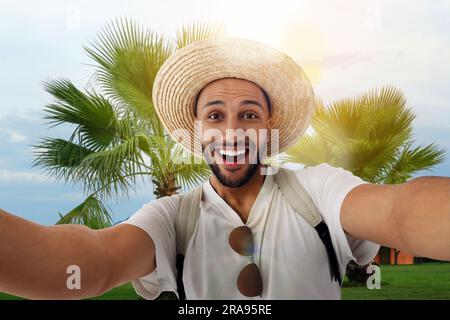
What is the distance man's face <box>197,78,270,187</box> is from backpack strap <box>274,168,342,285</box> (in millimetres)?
64

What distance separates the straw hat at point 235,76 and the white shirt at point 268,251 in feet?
0.55

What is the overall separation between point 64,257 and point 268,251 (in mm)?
303

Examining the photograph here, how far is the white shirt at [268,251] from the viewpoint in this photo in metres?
0.68

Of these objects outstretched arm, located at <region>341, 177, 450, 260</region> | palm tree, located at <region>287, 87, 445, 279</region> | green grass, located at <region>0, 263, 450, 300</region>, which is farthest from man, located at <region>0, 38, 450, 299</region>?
green grass, located at <region>0, 263, 450, 300</region>

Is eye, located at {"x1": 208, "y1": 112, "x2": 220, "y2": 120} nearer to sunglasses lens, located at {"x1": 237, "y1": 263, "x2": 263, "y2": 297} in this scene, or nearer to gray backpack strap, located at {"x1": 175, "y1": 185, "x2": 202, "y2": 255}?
gray backpack strap, located at {"x1": 175, "y1": 185, "x2": 202, "y2": 255}

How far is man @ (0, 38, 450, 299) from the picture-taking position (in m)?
0.53

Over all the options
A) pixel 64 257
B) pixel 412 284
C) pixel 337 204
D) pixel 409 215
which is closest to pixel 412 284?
pixel 412 284

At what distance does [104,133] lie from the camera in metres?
2.49

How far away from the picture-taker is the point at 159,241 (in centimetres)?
67

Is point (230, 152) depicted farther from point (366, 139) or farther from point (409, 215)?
point (366, 139)

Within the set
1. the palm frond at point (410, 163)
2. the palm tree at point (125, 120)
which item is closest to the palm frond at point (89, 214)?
the palm tree at point (125, 120)

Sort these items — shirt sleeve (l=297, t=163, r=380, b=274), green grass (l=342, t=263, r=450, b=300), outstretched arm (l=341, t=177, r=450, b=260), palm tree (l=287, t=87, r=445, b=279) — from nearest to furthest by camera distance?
outstretched arm (l=341, t=177, r=450, b=260) → shirt sleeve (l=297, t=163, r=380, b=274) → palm tree (l=287, t=87, r=445, b=279) → green grass (l=342, t=263, r=450, b=300)

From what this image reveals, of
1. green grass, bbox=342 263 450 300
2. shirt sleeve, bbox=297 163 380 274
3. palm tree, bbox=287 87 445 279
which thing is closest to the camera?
shirt sleeve, bbox=297 163 380 274
